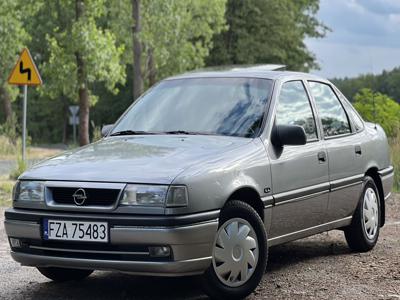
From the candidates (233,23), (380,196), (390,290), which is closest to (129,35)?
(233,23)

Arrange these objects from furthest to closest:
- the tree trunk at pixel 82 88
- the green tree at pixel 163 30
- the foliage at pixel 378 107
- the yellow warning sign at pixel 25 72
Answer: the green tree at pixel 163 30, the tree trunk at pixel 82 88, the foliage at pixel 378 107, the yellow warning sign at pixel 25 72

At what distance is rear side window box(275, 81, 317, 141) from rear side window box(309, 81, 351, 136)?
0.20 m

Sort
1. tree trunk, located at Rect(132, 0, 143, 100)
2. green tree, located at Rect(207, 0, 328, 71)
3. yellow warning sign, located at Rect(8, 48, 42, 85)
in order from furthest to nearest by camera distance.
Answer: green tree, located at Rect(207, 0, 328, 71)
tree trunk, located at Rect(132, 0, 143, 100)
yellow warning sign, located at Rect(8, 48, 42, 85)

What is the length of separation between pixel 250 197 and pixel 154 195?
99 cm

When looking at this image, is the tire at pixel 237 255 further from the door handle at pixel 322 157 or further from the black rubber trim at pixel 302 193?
the door handle at pixel 322 157

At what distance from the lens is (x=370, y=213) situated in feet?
25.0

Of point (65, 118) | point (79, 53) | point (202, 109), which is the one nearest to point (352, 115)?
point (202, 109)

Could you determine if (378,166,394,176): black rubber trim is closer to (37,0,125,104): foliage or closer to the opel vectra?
the opel vectra

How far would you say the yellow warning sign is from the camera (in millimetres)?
16453

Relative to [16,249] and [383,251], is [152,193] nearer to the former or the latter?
[16,249]

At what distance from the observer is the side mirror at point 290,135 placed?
604 centimetres

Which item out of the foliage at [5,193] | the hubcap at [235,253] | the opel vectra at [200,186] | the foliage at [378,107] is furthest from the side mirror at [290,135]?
the foliage at [378,107]

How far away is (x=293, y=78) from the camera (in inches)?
273

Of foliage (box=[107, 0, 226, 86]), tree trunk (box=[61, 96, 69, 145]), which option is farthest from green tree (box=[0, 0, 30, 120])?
tree trunk (box=[61, 96, 69, 145])
